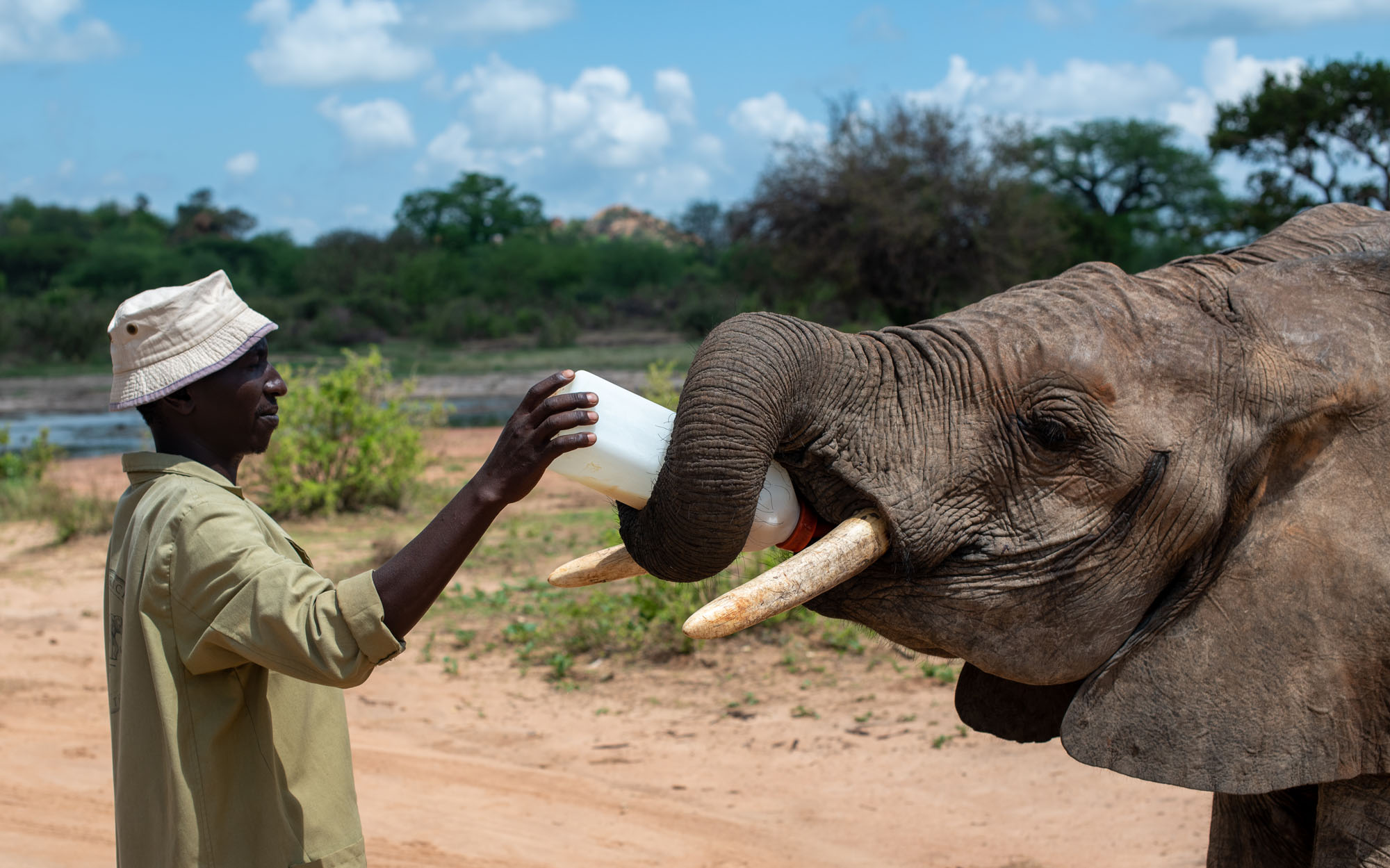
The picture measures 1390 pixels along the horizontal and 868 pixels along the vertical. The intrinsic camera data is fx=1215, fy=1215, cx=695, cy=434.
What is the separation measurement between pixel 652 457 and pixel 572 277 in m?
58.8

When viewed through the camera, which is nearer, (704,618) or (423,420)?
(704,618)

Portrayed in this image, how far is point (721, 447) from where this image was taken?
2135 millimetres

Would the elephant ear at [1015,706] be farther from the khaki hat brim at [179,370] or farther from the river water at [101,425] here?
the river water at [101,425]

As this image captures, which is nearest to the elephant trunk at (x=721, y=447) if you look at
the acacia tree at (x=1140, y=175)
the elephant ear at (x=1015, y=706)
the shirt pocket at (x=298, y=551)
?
the shirt pocket at (x=298, y=551)

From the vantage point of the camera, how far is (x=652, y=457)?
225 centimetres

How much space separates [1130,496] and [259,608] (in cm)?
160

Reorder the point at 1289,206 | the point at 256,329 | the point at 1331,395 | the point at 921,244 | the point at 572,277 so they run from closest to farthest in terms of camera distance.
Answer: the point at 1331,395 → the point at 256,329 → the point at 1289,206 → the point at 921,244 → the point at 572,277

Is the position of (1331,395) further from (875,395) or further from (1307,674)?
(875,395)

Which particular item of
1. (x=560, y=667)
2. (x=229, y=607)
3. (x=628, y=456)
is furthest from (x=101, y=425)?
(x=628, y=456)

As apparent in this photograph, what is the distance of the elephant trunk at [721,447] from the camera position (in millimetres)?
2143

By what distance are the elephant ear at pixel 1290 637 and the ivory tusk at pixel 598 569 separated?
3.20 feet

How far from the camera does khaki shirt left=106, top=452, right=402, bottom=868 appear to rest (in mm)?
1991

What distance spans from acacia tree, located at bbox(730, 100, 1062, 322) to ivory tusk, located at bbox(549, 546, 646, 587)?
20795 millimetres

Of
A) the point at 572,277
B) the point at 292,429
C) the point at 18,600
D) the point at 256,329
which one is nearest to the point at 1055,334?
the point at 256,329
